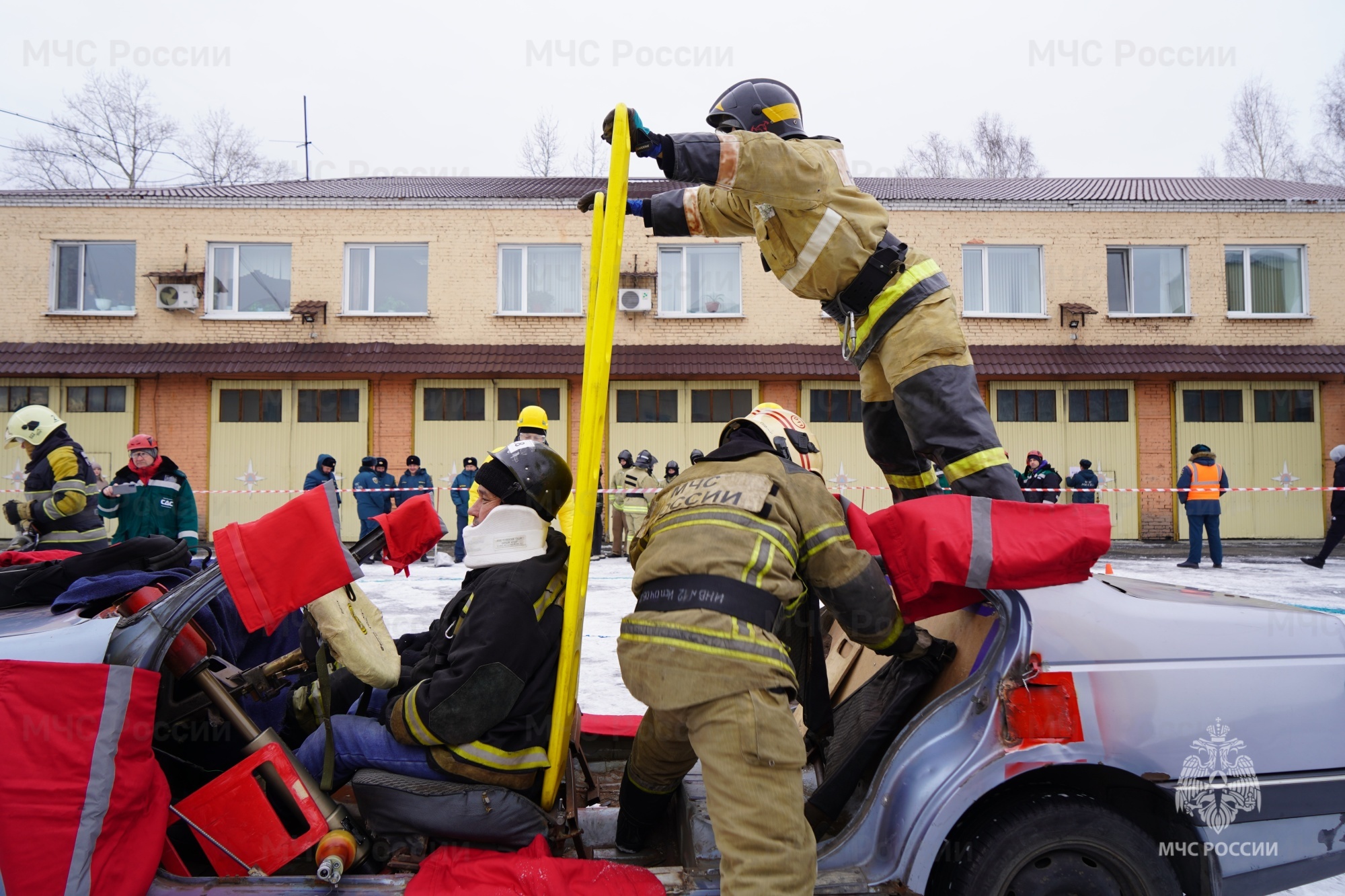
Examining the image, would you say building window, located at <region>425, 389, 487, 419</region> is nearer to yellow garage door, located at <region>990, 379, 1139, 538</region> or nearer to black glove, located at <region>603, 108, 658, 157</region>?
yellow garage door, located at <region>990, 379, 1139, 538</region>

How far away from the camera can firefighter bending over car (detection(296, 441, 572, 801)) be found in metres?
2.36

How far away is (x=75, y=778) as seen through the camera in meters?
2.00

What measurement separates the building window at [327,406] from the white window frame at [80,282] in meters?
3.76

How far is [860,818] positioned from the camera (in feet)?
7.45

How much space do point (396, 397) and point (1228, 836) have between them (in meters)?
15.8

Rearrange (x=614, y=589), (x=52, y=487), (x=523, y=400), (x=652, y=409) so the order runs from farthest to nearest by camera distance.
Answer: (x=652, y=409) < (x=523, y=400) < (x=614, y=589) < (x=52, y=487)

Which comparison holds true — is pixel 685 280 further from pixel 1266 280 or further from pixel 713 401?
pixel 1266 280

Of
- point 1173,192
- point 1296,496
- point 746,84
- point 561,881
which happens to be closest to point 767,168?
point 746,84

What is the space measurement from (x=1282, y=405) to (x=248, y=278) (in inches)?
807

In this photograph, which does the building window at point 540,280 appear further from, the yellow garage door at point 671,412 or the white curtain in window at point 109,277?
the white curtain in window at point 109,277

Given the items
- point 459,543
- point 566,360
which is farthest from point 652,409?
point 459,543

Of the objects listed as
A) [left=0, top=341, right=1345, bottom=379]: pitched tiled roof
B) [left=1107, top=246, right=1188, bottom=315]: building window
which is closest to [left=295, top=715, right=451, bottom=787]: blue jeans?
[left=0, top=341, right=1345, bottom=379]: pitched tiled roof

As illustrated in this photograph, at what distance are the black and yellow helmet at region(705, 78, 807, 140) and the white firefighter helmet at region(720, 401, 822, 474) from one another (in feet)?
4.00

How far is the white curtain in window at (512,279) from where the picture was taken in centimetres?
1678
